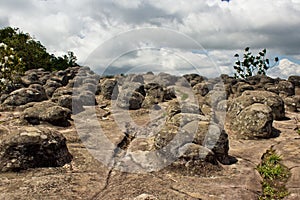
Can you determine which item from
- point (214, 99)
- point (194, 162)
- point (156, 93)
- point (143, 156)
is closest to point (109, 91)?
point (156, 93)

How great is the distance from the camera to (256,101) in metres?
18.8

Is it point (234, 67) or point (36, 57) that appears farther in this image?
point (234, 67)

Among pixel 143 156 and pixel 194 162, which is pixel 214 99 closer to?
pixel 143 156

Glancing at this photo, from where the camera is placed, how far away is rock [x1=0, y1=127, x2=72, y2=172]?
9.52 m

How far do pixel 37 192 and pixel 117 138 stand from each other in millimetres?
6761

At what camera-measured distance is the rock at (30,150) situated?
9523 mm

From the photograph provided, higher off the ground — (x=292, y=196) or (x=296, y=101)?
(x=296, y=101)

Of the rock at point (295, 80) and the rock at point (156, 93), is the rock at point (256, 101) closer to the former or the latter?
the rock at point (156, 93)

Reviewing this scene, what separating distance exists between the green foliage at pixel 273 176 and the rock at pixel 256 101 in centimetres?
603

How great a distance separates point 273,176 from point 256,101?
945cm

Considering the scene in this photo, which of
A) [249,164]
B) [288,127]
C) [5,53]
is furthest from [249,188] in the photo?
[5,53]

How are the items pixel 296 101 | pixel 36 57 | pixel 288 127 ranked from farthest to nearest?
pixel 36 57 → pixel 296 101 → pixel 288 127

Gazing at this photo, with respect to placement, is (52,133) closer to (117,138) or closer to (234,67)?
(117,138)

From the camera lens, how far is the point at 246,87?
3519 centimetres
